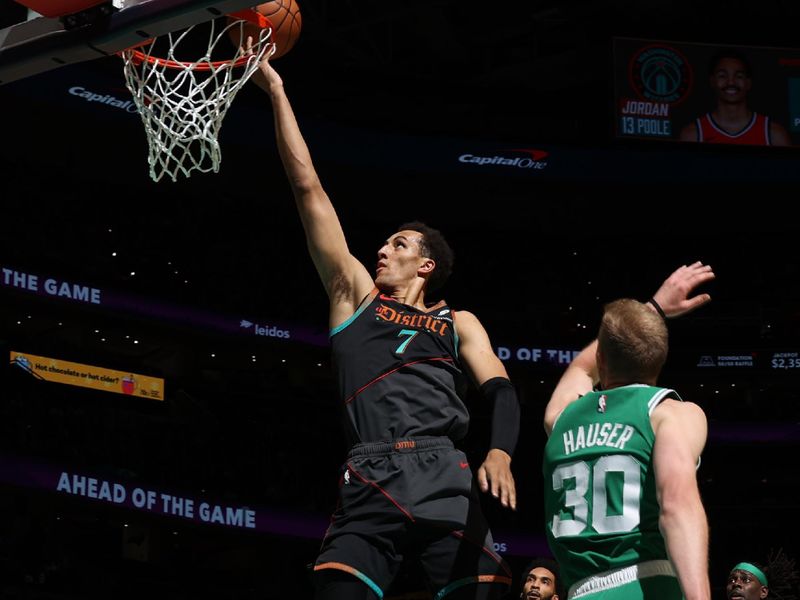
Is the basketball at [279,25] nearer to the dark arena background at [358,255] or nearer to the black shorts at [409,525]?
the black shorts at [409,525]

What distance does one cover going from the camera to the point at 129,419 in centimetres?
1711

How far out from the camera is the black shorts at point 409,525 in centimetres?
404

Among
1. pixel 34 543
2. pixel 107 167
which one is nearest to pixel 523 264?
pixel 107 167

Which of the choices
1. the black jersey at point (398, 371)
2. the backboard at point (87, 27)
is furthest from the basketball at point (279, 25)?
the black jersey at point (398, 371)

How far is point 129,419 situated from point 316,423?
441 centimetres

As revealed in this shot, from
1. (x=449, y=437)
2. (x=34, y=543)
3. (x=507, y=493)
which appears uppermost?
(x=34, y=543)

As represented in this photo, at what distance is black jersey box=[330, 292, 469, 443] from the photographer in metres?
4.31

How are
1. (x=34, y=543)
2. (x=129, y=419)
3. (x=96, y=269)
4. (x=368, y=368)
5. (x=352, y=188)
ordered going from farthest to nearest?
1. (x=352, y=188)
2. (x=96, y=269)
3. (x=129, y=419)
4. (x=34, y=543)
5. (x=368, y=368)

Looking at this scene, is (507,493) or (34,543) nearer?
(507,493)

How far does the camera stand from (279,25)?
551cm

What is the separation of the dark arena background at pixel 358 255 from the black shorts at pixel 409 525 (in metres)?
12.4

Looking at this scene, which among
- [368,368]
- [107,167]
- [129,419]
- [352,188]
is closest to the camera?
[368,368]

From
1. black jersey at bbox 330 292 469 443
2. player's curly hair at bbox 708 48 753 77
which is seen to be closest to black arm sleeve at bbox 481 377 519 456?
black jersey at bbox 330 292 469 443

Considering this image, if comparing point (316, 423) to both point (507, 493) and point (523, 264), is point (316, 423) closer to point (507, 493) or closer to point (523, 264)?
point (523, 264)
